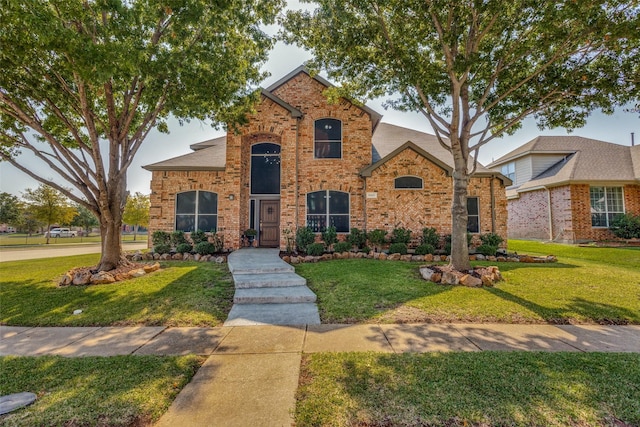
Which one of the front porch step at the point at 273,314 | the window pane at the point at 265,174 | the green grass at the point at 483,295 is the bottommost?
the front porch step at the point at 273,314

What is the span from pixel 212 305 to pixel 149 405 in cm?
305

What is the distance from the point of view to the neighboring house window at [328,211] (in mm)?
11727

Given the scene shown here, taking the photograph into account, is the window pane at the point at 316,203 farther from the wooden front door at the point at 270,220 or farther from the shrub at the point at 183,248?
the shrub at the point at 183,248

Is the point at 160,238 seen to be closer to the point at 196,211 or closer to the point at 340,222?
the point at 196,211

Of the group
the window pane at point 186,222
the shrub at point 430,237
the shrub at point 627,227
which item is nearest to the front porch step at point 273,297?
the shrub at point 430,237

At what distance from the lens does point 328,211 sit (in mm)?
11781

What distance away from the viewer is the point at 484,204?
11.9m

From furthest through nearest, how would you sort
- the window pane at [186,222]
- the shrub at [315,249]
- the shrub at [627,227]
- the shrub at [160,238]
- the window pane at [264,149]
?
the shrub at [627,227]
the window pane at [264,149]
the window pane at [186,222]
the shrub at [160,238]
the shrub at [315,249]

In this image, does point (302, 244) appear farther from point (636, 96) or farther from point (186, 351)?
point (636, 96)

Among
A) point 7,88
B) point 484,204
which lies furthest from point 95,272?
point 484,204

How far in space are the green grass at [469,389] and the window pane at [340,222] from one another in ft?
27.6

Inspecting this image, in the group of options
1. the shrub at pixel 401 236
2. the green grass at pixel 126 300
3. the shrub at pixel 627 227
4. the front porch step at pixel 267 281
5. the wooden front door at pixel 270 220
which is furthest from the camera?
the shrub at pixel 627 227

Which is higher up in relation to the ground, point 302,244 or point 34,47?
point 34,47

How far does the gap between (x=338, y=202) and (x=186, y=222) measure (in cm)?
648
